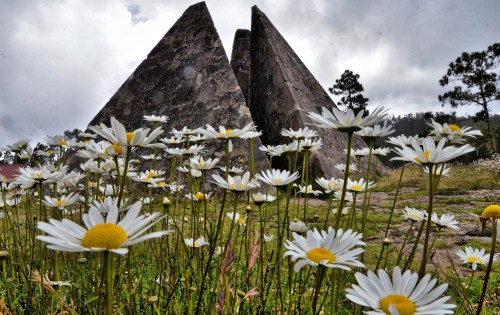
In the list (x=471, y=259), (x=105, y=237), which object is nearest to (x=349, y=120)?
(x=105, y=237)

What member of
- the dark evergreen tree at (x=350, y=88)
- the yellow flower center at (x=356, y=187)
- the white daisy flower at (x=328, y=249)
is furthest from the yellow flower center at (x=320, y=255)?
the dark evergreen tree at (x=350, y=88)

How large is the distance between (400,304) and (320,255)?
0.17m

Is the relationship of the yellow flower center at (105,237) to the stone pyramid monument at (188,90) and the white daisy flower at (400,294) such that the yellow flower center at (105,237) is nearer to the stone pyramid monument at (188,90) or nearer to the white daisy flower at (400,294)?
the white daisy flower at (400,294)

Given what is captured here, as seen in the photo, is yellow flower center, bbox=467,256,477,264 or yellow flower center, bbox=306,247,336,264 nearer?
yellow flower center, bbox=306,247,336,264

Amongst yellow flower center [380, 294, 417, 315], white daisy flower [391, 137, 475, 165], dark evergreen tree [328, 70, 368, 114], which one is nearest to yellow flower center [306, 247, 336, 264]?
yellow flower center [380, 294, 417, 315]

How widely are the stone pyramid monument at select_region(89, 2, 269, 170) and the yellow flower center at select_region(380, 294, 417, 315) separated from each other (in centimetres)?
449

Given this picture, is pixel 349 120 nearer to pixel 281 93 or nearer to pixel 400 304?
pixel 400 304

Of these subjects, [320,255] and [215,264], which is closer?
[320,255]

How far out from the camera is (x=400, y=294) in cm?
69

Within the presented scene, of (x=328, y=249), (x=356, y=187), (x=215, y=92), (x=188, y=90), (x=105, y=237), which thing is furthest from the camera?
(x=188, y=90)

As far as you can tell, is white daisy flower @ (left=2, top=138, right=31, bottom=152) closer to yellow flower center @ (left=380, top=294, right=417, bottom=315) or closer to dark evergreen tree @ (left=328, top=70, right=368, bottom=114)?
yellow flower center @ (left=380, top=294, right=417, bottom=315)

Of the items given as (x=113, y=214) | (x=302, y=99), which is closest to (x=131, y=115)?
(x=302, y=99)

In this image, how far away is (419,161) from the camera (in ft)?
2.82

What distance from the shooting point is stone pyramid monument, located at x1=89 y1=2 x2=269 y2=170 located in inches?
220
